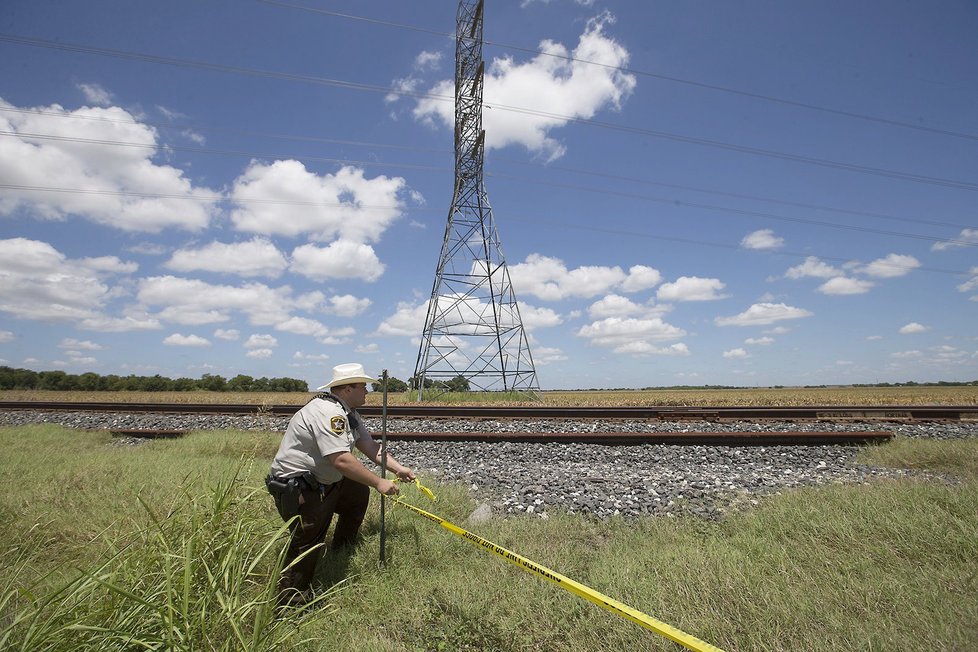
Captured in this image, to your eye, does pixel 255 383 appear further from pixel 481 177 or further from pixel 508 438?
pixel 508 438

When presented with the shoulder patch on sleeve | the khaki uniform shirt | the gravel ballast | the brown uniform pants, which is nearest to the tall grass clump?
the brown uniform pants

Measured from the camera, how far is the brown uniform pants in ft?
11.3

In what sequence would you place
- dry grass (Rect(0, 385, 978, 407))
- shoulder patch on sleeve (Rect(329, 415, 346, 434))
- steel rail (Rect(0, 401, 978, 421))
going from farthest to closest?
dry grass (Rect(0, 385, 978, 407))
steel rail (Rect(0, 401, 978, 421))
shoulder patch on sleeve (Rect(329, 415, 346, 434))

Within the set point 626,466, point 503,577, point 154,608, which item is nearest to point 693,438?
point 626,466

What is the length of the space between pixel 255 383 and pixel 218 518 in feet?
117

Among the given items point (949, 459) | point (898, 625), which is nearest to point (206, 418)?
point (898, 625)

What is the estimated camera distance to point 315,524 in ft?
11.6

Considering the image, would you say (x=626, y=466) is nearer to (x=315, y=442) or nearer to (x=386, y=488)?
(x=386, y=488)

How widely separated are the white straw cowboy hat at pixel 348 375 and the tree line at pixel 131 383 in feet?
109

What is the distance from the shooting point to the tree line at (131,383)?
31.7m

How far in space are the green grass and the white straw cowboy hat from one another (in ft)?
3.20

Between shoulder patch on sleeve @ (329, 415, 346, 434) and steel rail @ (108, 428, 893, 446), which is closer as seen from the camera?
shoulder patch on sleeve @ (329, 415, 346, 434)

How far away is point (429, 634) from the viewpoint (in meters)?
2.74

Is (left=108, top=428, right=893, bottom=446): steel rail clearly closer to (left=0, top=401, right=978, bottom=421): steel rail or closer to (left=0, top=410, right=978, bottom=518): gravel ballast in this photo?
(left=0, top=410, right=978, bottom=518): gravel ballast
